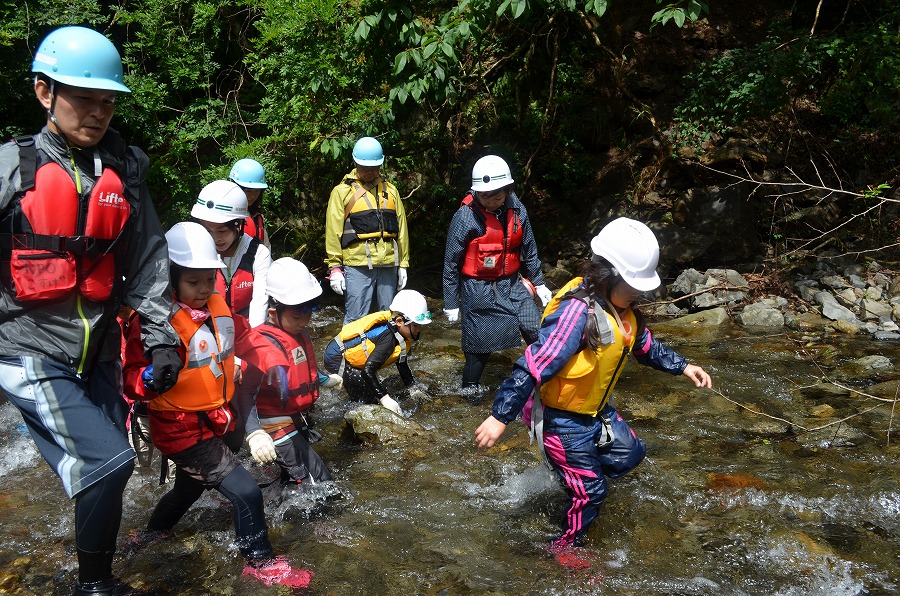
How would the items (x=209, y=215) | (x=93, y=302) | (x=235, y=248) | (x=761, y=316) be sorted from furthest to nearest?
(x=761, y=316) → (x=235, y=248) → (x=209, y=215) → (x=93, y=302)

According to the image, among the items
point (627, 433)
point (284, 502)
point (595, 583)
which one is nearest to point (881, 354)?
point (627, 433)

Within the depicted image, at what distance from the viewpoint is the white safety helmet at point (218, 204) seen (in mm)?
4191

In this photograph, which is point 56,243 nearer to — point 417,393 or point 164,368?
point 164,368

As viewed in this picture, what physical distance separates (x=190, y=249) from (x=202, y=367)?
0.52 metres

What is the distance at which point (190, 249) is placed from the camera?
3281 mm

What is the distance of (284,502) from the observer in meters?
4.19

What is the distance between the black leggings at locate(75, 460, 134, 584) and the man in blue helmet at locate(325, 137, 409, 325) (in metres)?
3.60

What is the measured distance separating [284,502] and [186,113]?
7.28 meters

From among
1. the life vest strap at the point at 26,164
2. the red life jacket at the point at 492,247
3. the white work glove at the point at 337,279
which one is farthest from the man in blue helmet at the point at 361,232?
the life vest strap at the point at 26,164

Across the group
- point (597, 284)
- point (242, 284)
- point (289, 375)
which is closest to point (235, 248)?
point (242, 284)

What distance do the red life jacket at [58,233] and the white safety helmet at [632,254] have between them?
204cm

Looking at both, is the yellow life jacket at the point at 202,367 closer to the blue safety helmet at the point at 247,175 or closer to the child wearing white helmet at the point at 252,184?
the child wearing white helmet at the point at 252,184

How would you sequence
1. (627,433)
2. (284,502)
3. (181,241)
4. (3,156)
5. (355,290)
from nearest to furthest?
(3,156) → (181,241) → (627,433) → (284,502) → (355,290)

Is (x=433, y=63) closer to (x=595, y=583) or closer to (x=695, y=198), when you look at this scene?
(x=695, y=198)
